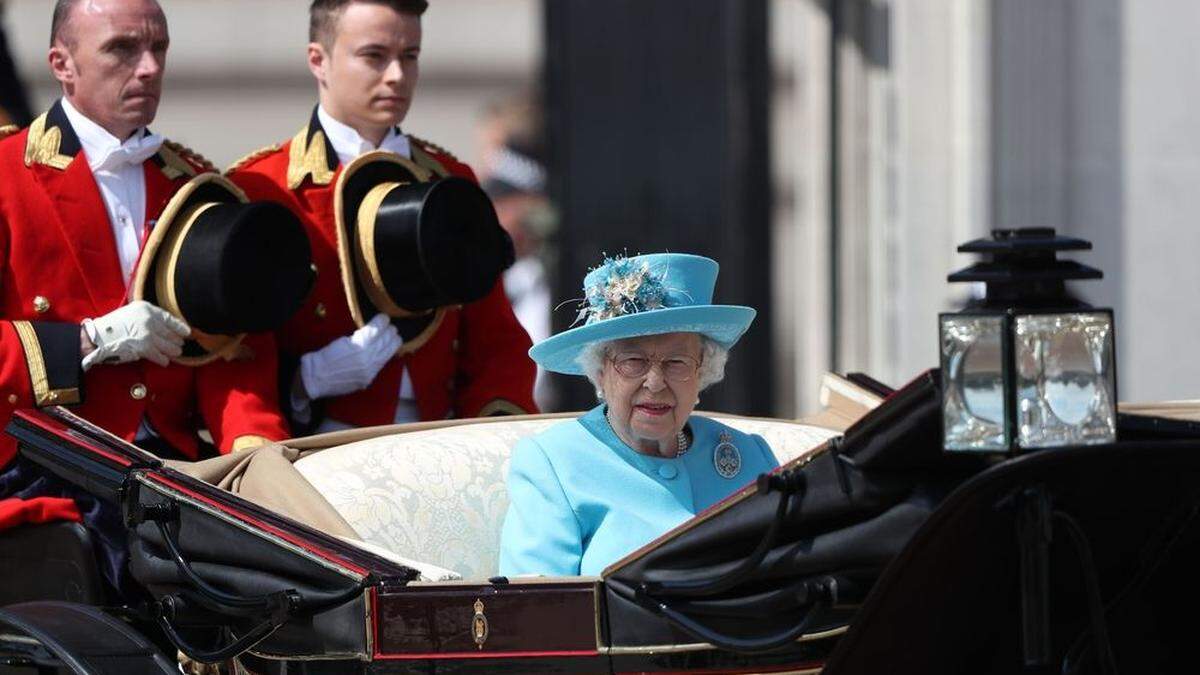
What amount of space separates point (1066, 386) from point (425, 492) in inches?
60.4

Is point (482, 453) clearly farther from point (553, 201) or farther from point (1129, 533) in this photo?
point (553, 201)

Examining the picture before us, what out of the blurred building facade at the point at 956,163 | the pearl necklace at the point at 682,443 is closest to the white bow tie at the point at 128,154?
the pearl necklace at the point at 682,443

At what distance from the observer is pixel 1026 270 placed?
119 inches

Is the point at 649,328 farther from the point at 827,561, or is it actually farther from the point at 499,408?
the point at 499,408

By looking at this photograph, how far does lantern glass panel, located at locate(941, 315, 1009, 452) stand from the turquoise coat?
92 cm

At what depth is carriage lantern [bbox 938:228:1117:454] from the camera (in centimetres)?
294

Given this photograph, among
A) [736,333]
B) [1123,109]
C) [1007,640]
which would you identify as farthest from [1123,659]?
[1123,109]

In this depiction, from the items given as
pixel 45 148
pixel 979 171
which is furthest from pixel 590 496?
pixel 979 171

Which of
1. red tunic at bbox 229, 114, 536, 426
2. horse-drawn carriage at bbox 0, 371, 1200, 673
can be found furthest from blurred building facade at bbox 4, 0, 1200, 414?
horse-drawn carriage at bbox 0, 371, 1200, 673

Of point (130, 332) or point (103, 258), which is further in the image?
point (103, 258)

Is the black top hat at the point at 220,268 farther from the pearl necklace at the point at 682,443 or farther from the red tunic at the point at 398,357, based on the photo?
the pearl necklace at the point at 682,443

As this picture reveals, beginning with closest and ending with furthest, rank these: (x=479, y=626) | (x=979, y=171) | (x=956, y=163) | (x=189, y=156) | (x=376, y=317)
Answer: (x=479, y=626)
(x=189, y=156)
(x=376, y=317)
(x=979, y=171)
(x=956, y=163)

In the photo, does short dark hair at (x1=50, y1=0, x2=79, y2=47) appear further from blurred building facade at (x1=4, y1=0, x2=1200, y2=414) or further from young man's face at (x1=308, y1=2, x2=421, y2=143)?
blurred building facade at (x1=4, y1=0, x2=1200, y2=414)

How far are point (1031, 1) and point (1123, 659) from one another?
6.09 m
